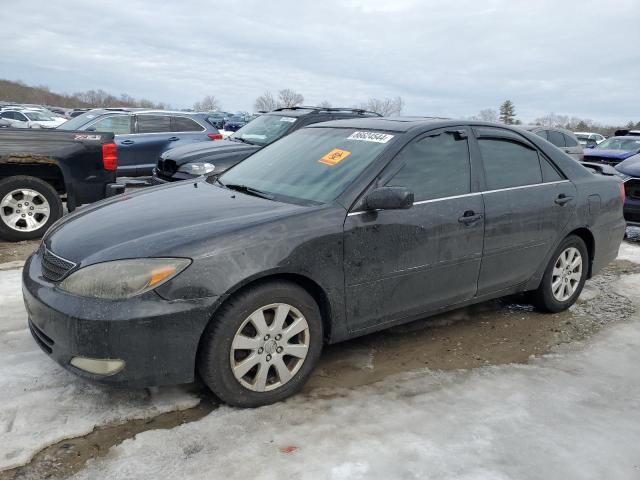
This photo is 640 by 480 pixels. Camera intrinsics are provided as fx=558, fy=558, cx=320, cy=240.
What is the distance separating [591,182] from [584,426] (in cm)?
246

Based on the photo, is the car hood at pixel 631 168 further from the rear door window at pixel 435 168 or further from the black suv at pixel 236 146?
the rear door window at pixel 435 168

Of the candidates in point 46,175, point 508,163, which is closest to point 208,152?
point 46,175

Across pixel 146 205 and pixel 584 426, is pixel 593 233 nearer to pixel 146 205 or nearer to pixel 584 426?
pixel 584 426

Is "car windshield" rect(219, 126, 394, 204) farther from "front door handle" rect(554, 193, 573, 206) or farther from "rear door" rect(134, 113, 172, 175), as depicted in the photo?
"rear door" rect(134, 113, 172, 175)

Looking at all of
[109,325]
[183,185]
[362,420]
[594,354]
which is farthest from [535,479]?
[183,185]

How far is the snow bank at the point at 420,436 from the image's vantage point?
8.42 ft

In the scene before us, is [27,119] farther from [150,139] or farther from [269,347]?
[269,347]

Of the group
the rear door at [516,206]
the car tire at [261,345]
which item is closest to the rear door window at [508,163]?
the rear door at [516,206]

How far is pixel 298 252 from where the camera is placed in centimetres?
304

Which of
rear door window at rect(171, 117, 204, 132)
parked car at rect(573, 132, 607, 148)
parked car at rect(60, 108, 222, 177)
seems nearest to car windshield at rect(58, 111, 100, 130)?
parked car at rect(60, 108, 222, 177)

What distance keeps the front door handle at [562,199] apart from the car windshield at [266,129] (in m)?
5.03

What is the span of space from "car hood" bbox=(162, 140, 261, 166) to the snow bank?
198 inches

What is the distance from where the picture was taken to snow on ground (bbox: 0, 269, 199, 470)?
2.71 metres

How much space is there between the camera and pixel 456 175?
3.87 m
